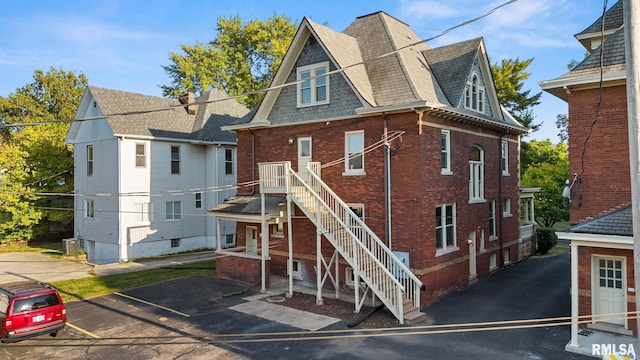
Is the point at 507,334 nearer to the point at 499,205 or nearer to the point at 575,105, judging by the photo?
the point at 575,105

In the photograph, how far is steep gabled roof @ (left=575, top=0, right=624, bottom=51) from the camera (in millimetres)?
15180

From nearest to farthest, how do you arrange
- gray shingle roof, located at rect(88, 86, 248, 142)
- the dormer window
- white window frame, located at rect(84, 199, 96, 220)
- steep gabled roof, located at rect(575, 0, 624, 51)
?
steep gabled roof, located at rect(575, 0, 624, 51), the dormer window, gray shingle roof, located at rect(88, 86, 248, 142), white window frame, located at rect(84, 199, 96, 220)

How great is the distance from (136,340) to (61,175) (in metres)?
27.0

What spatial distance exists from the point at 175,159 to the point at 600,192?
80.5 feet

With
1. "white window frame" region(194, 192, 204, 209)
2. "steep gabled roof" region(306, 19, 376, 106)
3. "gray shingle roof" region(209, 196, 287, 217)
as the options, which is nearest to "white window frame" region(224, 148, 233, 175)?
"white window frame" region(194, 192, 204, 209)

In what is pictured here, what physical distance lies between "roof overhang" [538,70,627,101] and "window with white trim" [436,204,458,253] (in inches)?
242

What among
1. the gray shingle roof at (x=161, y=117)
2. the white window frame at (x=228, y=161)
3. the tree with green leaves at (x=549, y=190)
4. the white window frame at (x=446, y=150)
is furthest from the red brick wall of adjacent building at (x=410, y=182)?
the tree with green leaves at (x=549, y=190)

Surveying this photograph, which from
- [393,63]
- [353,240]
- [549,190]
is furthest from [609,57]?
[549,190]

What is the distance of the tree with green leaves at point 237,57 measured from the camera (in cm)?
4050

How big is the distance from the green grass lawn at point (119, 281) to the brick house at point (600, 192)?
16190 mm

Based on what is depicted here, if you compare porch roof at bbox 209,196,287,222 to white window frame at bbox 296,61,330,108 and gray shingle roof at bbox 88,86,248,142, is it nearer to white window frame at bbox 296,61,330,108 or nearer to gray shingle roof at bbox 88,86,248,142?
white window frame at bbox 296,61,330,108

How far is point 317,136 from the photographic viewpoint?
19047 millimetres

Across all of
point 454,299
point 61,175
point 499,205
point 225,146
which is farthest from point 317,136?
point 61,175

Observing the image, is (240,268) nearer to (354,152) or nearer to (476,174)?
(354,152)
